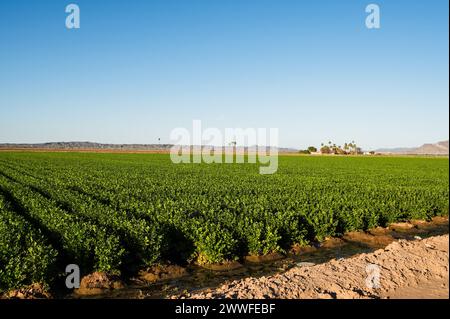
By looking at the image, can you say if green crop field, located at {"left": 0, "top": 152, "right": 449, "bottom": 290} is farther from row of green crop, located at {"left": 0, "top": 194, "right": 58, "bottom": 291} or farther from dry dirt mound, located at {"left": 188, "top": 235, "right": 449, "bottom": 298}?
dry dirt mound, located at {"left": 188, "top": 235, "right": 449, "bottom": 298}

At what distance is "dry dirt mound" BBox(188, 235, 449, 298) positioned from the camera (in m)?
7.36

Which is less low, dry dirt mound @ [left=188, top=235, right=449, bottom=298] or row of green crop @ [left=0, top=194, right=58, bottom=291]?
row of green crop @ [left=0, top=194, right=58, bottom=291]

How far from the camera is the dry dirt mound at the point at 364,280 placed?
7.36m

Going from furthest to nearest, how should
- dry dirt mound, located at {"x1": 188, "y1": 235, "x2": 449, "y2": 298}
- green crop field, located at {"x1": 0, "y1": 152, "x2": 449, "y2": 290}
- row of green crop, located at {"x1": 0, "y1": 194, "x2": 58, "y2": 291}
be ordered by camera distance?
green crop field, located at {"x1": 0, "y1": 152, "x2": 449, "y2": 290} → row of green crop, located at {"x1": 0, "y1": 194, "x2": 58, "y2": 291} → dry dirt mound, located at {"x1": 188, "y1": 235, "x2": 449, "y2": 298}

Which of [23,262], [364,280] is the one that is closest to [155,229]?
[23,262]

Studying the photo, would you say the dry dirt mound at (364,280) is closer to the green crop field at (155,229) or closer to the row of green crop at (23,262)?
→ the green crop field at (155,229)

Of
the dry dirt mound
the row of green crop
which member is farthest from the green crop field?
the dry dirt mound

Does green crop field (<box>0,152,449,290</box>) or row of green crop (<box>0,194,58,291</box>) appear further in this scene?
green crop field (<box>0,152,449,290</box>)

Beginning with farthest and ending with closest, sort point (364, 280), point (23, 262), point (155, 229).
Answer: point (155, 229) → point (23, 262) → point (364, 280)

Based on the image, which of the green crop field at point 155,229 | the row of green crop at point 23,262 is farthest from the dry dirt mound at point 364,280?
the row of green crop at point 23,262

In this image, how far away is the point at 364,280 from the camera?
798 cm

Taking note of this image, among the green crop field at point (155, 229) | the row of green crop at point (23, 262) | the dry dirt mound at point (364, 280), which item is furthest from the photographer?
the green crop field at point (155, 229)

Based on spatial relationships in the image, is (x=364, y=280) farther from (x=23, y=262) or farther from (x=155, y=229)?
(x=23, y=262)

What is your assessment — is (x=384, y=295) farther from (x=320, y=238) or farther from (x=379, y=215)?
(x=379, y=215)
